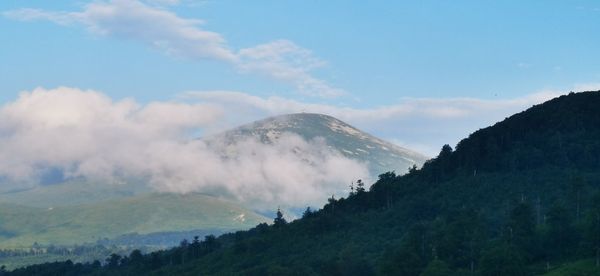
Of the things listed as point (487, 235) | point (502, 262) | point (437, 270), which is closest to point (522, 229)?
point (487, 235)

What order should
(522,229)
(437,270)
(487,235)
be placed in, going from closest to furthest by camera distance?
1. (437,270)
2. (522,229)
3. (487,235)

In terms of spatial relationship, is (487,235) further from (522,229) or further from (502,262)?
(502,262)

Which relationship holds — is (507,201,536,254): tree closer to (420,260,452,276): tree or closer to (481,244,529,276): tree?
(481,244,529,276): tree

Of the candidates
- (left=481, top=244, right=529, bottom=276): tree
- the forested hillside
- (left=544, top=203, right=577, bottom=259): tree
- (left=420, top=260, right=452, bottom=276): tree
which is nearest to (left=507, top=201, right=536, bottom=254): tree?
the forested hillside

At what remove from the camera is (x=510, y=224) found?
140875 millimetres

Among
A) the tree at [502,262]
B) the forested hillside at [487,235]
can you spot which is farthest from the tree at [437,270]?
the tree at [502,262]

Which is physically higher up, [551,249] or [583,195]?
[583,195]

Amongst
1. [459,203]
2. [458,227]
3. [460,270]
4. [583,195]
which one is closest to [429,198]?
[459,203]

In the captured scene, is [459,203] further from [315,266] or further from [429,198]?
[315,266]

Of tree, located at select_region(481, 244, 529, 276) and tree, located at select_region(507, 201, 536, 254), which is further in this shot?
tree, located at select_region(507, 201, 536, 254)

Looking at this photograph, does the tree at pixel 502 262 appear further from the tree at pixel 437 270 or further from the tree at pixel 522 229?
the tree at pixel 522 229

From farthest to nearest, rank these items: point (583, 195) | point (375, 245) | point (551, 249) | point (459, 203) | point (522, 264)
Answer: point (459, 203) < point (375, 245) < point (583, 195) < point (551, 249) < point (522, 264)

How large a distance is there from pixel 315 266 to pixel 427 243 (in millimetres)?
28676

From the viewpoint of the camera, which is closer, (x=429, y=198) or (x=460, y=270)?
(x=460, y=270)
